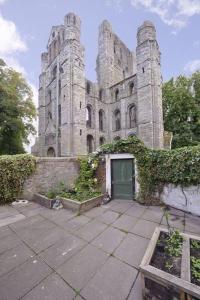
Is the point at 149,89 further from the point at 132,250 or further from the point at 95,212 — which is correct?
the point at 132,250

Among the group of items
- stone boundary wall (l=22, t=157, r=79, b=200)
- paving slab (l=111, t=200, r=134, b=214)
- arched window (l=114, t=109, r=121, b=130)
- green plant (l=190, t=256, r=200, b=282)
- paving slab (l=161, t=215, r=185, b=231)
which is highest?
arched window (l=114, t=109, r=121, b=130)

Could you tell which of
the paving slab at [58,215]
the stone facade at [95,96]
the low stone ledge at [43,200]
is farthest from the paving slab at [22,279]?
the stone facade at [95,96]

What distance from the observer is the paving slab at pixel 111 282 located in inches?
84.9

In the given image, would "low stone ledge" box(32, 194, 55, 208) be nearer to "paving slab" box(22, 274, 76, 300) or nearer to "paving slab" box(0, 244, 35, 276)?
"paving slab" box(0, 244, 35, 276)

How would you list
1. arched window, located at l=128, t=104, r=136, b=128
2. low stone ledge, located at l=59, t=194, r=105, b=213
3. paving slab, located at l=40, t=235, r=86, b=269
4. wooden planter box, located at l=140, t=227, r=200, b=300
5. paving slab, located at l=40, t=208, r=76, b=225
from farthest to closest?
arched window, located at l=128, t=104, r=136, b=128 < low stone ledge, located at l=59, t=194, r=105, b=213 < paving slab, located at l=40, t=208, r=76, b=225 < paving slab, located at l=40, t=235, r=86, b=269 < wooden planter box, located at l=140, t=227, r=200, b=300

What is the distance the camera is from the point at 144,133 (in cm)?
1706

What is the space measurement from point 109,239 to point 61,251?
1.14 metres

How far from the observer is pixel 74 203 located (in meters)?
5.52

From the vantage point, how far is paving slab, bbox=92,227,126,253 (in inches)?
129

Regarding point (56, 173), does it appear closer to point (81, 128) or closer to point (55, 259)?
point (55, 259)

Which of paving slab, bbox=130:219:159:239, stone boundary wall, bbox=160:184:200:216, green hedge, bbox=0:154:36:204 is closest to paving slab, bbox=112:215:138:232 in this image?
paving slab, bbox=130:219:159:239

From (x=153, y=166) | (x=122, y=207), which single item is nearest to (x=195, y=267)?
(x=122, y=207)

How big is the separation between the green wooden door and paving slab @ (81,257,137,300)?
4.22 meters

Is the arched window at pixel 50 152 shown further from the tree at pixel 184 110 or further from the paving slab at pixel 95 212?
the tree at pixel 184 110
